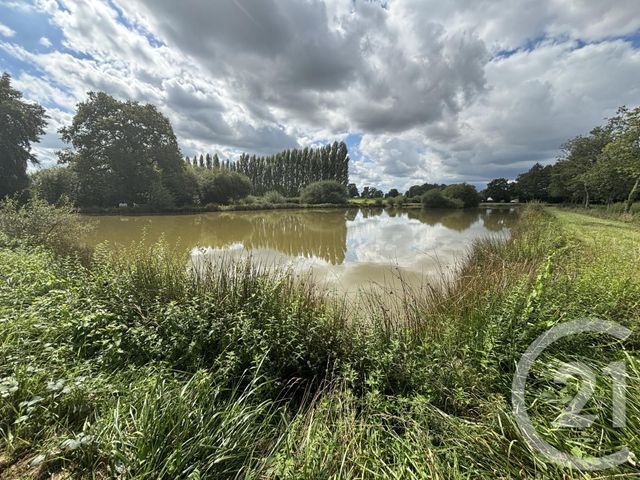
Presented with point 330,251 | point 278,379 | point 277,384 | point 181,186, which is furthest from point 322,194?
point 277,384

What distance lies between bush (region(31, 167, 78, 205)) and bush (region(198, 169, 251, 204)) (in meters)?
11.4

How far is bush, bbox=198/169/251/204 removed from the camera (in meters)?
32.2

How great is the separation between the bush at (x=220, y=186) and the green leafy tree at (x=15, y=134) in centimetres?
1389

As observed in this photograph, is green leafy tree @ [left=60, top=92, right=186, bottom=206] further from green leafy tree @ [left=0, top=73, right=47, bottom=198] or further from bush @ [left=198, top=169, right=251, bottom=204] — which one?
bush @ [left=198, top=169, right=251, bottom=204]

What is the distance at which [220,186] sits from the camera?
33.5 metres

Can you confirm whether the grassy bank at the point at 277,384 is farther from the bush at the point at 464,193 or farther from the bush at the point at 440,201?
the bush at the point at 464,193

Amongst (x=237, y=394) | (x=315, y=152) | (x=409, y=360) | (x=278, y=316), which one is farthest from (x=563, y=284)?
(x=315, y=152)

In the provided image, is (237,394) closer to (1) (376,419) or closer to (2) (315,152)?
(1) (376,419)

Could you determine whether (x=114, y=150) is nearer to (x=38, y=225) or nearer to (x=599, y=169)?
(x=38, y=225)

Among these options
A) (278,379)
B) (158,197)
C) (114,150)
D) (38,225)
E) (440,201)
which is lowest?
(278,379)

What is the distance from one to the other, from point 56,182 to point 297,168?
3963cm

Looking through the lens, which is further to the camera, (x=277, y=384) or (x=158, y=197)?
(x=158, y=197)

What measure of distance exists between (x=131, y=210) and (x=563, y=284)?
29.1m

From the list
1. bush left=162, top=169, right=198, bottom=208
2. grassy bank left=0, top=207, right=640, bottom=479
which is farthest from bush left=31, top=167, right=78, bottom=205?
grassy bank left=0, top=207, right=640, bottom=479
